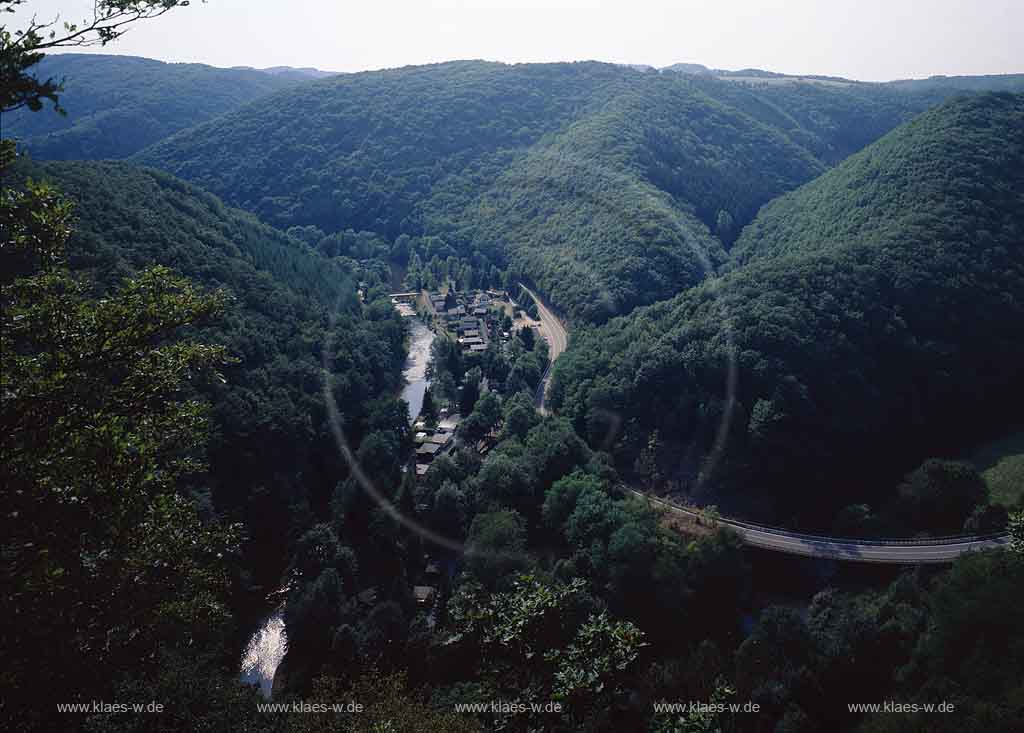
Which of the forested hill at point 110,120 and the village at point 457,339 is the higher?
the forested hill at point 110,120

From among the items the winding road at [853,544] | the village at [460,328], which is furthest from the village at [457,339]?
the winding road at [853,544]

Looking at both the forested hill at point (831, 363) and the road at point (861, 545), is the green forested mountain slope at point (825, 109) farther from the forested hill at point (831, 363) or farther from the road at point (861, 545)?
the road at point (861, 545)

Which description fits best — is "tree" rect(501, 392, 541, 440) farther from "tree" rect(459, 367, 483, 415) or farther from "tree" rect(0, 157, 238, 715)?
"tree" rect(0, 157, 238, 715)
